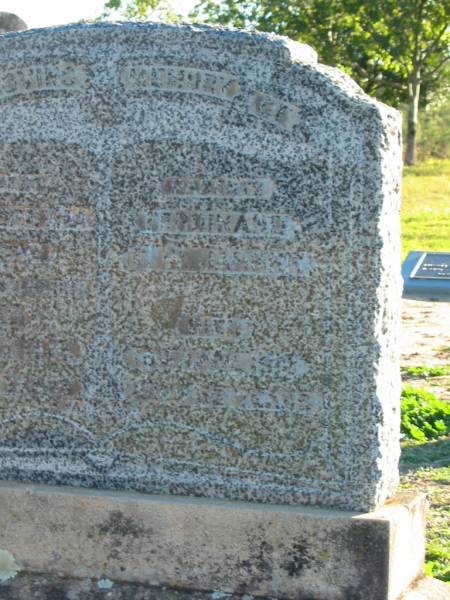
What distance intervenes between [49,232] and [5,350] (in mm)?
415

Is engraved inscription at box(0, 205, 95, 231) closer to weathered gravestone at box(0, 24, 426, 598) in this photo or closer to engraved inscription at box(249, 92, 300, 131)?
weathered gravestone at box(0, 24, 426, 598)

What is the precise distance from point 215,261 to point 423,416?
2.65m

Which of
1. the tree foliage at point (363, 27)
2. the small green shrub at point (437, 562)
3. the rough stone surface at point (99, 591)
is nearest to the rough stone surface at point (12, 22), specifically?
the rough stone surface at point (99, 591)

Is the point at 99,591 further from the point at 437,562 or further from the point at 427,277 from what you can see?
the point at 427,277

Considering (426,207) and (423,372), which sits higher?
(426,207)

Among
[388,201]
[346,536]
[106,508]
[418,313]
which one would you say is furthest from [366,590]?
[418,313]

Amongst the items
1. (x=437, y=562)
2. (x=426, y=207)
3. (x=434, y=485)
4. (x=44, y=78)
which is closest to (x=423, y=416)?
(x=434, y=485)

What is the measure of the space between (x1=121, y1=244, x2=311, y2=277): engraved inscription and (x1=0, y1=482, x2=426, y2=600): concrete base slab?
2.30 ft

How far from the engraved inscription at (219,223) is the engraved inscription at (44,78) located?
47cm

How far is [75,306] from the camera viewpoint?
3.33 meters

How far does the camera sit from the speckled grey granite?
3064 mm

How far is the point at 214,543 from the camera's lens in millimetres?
3141

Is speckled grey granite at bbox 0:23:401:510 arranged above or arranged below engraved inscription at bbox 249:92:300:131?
below

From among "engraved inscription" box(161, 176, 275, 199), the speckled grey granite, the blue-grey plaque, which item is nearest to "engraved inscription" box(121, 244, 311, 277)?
the speckled grey granite
